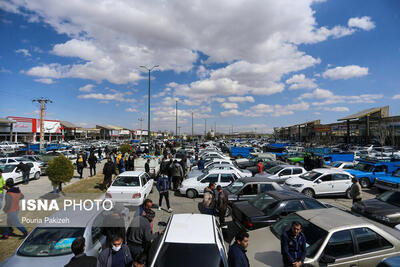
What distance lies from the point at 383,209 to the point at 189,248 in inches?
280

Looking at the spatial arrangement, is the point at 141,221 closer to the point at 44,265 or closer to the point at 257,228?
the point at 44,265

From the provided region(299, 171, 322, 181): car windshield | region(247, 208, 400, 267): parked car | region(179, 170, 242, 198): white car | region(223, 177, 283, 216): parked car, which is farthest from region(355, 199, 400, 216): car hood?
region(179, 170, 242, 198): white car

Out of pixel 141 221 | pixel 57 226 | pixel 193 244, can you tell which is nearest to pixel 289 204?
pixel 193 244

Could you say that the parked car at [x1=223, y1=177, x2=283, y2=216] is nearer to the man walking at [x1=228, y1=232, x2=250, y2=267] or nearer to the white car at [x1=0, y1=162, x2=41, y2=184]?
the man walking at [x1=228, y1=232, x2=250, y2=267]

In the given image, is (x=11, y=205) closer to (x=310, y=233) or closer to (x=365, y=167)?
(x=310, y=233)

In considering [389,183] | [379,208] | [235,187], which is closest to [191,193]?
[235,187]

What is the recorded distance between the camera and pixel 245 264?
3.41 metres

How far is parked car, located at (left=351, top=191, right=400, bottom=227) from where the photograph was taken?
6.55 m

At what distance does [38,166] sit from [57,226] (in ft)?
46.9

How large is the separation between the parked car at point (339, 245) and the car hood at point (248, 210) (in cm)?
133

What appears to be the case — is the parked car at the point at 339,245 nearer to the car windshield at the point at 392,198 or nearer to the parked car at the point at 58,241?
the parked car at the point at 58,241

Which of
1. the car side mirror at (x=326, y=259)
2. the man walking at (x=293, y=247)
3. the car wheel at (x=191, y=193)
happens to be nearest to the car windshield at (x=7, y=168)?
the car wheel at (x=191, y=193)

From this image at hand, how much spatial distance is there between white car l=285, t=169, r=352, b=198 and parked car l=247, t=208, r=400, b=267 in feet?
20.9

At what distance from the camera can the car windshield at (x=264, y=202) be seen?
616 cm
